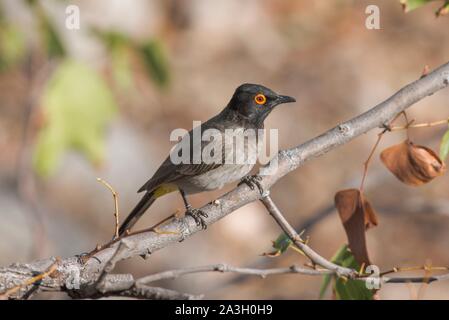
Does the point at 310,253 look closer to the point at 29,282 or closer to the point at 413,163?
the point at 413,163

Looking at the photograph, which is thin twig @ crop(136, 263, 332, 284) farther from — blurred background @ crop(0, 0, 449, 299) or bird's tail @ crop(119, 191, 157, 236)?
blurred background @ crop(0, 0, 449, 299)

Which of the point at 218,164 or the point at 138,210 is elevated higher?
the point at 218,164

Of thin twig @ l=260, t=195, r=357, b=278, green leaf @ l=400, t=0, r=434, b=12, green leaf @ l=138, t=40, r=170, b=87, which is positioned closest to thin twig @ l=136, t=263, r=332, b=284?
thin twig @ l=260, t=195, r=357, b=278

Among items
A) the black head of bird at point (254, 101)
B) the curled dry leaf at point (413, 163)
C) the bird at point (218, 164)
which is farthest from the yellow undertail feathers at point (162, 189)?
the curled dry leaf at point (413, 163)

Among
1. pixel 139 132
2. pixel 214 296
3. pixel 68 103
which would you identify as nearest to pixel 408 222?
pixel 214 296

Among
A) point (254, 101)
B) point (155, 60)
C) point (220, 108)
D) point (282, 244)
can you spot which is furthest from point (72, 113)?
point (220, 108)

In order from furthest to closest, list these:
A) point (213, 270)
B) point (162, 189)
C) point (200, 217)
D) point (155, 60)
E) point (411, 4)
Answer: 1. point (155, 60)
2. point (162, 189)
3. point (200, 217)
4. point (411, 4)
5. point (213, 270)
